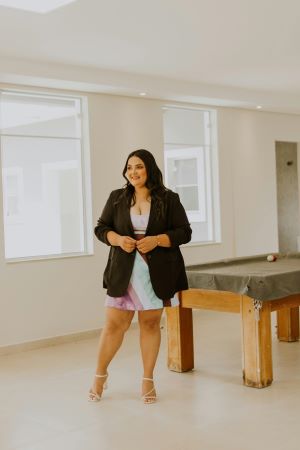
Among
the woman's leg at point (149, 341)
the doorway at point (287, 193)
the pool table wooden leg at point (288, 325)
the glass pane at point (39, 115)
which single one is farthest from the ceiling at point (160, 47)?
the pool table wooden leg at point (288, 325)

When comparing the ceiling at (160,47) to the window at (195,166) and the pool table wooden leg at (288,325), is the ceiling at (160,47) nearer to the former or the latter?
the window at (195,166)

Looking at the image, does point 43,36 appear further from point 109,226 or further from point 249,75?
point 249,75

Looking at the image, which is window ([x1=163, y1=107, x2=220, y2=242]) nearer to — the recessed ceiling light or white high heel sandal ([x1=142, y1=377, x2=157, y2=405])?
the recessed ceiling light

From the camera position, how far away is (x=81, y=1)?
4.16m

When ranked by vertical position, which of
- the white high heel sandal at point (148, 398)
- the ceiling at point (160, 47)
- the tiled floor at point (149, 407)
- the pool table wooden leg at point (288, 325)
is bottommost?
the tiled floor at point (149, 407)

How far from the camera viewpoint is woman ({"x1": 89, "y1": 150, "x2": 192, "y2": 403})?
3748 millimetres

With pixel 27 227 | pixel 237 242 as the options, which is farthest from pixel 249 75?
pixel 27 227

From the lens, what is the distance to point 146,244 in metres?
3.69

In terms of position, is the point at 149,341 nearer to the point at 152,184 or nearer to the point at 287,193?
the point at 152,184

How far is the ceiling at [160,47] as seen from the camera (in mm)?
4410

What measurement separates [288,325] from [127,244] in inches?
91.4

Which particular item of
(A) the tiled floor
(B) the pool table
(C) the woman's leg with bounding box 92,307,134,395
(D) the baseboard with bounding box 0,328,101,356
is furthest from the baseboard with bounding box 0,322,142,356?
(C) the woman's leg with bounding box 92,307,134,395

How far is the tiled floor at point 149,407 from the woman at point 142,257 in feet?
0.81

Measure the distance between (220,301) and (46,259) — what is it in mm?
2176
